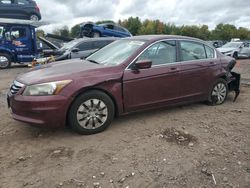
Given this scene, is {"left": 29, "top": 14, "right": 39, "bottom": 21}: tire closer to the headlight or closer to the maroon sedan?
the maroon sedan

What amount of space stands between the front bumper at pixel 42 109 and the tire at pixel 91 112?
0.50 ft

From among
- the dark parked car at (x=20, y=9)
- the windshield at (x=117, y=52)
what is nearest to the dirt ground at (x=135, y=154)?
the windshield at (x=117, y=52)

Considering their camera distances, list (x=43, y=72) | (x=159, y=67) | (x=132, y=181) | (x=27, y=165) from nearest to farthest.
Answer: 1. (x=132, y=181)
2. (x=27, y=165)
3. (x=43, y=72)
4. (x=159, y=67)

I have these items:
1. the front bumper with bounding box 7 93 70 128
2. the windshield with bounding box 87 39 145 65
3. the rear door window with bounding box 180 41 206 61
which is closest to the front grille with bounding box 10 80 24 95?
the front bumper with bounding box 7 93 70 128

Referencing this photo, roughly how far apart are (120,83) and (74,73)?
2.46ft

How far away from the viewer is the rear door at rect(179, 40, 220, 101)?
18.0 feet

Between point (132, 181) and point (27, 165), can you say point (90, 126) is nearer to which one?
point (27, 165)

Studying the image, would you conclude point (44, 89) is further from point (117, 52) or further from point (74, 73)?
point (117, 52)

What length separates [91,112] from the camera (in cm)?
442

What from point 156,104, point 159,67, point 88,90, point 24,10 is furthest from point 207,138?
point 24,10

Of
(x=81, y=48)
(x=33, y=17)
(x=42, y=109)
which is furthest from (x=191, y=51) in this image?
(x=33, y=17)

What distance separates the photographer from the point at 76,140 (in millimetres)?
4281

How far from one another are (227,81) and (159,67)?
195cm

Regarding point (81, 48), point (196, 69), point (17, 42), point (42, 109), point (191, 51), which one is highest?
point (17, 42)
